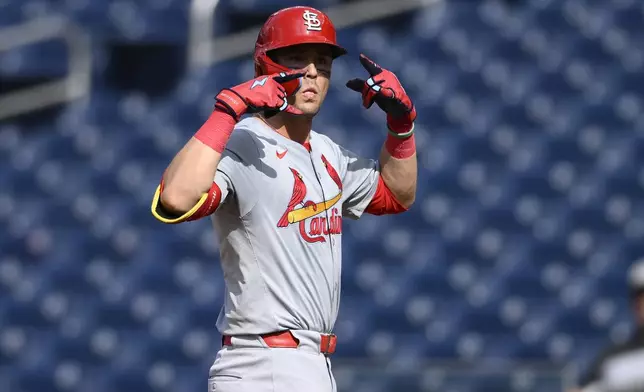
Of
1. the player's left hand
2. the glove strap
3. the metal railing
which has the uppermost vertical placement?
the metal railing

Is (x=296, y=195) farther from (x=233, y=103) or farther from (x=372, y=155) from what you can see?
(x=372, y=155)

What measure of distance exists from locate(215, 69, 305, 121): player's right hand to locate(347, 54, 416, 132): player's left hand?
0.90 feet

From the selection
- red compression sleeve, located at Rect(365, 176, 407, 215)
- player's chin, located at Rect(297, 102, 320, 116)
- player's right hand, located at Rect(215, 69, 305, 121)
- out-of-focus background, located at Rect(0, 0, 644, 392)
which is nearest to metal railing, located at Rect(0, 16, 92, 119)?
out-of-focus background, located at Rect(0, 0, 644, 392)

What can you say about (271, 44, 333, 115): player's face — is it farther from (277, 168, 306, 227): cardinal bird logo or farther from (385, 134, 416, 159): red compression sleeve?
(385, 134, 416, 159): red compression sleeve

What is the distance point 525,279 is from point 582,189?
0.61m

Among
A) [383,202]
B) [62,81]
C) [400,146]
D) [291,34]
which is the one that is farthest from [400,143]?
[62,81]

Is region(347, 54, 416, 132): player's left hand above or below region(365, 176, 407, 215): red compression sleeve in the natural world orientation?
above

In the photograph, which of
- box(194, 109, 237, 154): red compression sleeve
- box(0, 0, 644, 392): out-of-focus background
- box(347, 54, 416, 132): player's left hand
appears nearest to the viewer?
box(194, 109, 237, 154): red compression sleeve

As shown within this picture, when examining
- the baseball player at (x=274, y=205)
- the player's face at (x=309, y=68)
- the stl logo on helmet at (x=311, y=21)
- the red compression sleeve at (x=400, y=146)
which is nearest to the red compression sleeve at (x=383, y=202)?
the red compression sleeve at (x=400, y=146)

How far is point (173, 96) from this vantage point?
6691 millimetres

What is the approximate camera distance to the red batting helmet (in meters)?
2.75

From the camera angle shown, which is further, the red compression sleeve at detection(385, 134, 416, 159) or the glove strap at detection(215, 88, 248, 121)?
the red compression sleeve at detection(385, 134, 416, 159)

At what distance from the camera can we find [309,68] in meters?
2.77

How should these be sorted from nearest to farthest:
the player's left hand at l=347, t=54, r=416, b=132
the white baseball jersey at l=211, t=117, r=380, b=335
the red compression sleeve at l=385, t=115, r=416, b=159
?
the white baseball jersey at l=211, t=117, r=380, b=335 → the player's left hand at l=347, t=54, r=416, b=132 → the red compression sleeve at l=385, t=115, r=416, b=159
